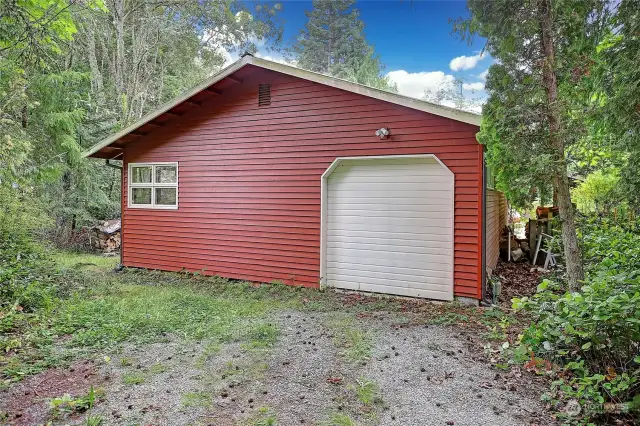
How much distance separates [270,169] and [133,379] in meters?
4.53

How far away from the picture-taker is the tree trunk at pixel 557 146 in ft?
12.7

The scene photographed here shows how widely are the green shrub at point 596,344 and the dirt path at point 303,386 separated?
32 centimetres

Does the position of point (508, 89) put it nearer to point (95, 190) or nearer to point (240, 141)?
point (240, 141)

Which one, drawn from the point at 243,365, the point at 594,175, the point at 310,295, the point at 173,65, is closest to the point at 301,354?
the point at 243,365

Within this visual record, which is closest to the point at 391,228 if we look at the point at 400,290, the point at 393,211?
the point at 393,211

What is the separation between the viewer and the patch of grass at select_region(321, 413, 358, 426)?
8.49 ft

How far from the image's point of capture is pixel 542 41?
3951mm

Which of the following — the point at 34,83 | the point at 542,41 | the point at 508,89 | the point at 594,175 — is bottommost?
the point at 594,175

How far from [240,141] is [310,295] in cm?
328

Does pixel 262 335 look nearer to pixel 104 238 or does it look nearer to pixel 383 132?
pixel 383 132

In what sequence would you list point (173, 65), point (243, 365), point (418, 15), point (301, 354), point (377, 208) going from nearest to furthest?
point (243, 365), point (301, 354), point (377, 208), point (418, 15), point (173, 65)

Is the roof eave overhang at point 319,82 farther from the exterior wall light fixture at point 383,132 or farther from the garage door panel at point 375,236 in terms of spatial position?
the garage door panel at point 375,236

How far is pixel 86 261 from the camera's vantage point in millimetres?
9750

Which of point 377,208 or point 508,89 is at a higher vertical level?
point 508,89
